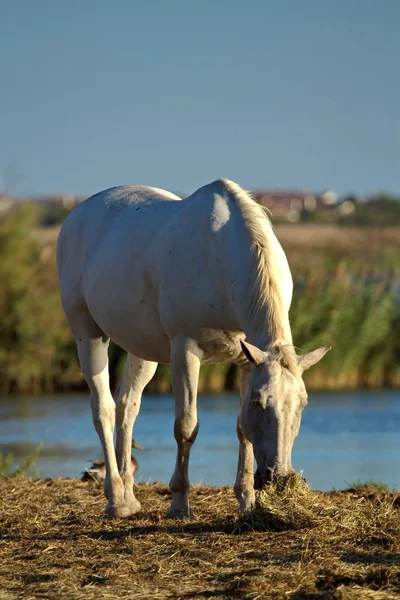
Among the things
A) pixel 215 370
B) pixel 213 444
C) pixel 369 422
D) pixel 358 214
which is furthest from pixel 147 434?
pixel 358 214

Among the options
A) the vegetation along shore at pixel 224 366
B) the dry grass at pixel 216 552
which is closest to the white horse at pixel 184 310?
the dry grass at pixel 216 552

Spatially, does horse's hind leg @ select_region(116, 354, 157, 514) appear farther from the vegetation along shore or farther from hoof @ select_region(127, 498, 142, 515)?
the vegetation along shore

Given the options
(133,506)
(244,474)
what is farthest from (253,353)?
(133,506)

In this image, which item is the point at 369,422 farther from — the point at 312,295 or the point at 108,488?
the point at 108,488

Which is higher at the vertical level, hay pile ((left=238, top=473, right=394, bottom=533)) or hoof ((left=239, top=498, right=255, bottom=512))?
hay pile ((left=238, top=473, right=394, bottom=533))

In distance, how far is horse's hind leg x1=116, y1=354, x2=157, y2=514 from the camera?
8.12 m

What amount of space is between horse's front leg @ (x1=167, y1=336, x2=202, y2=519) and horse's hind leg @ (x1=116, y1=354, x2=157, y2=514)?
3.07ft

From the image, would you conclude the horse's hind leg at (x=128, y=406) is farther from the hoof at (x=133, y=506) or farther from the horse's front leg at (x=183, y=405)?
the horse's front leg at (x=183, y=405)

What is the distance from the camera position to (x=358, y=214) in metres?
75.2

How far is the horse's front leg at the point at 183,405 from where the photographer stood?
6.98m

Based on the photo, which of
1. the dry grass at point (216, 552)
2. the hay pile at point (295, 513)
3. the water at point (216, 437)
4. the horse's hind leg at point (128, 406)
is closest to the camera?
the dry grass at point (216, 552)

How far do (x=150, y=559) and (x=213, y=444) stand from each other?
31.5 ft

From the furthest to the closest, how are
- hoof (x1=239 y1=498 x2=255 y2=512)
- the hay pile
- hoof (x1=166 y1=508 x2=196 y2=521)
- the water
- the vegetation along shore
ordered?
the vegetation along shore
the water
hoof (x1=239 y1=498 x2=255 y2=512)
hoof (x1=166 y1=508 x2=196 y2=521)
the hay pile

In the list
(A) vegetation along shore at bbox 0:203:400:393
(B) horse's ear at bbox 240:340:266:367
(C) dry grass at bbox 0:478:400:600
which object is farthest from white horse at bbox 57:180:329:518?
(A) vegetation along shore at bbox 0:203:400:393
